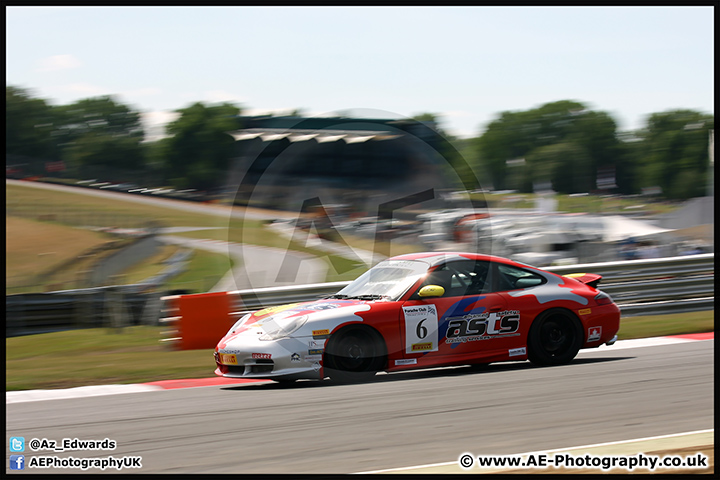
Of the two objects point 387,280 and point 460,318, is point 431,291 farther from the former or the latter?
point 387,280

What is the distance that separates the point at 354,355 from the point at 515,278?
6.81 ft

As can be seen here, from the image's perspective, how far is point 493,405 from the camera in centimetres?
579

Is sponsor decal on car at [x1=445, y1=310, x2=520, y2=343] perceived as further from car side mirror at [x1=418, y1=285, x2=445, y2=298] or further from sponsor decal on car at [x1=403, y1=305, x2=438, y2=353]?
car side mirror at [x1=418, y1=285, x2=445, y2=298]

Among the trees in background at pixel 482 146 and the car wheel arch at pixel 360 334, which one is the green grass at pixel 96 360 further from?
the trees in background at pixel 482 146

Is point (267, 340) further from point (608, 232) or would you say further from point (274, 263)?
point (608, 232)

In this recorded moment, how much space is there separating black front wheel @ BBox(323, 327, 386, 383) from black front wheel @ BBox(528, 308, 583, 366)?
1.76 metres

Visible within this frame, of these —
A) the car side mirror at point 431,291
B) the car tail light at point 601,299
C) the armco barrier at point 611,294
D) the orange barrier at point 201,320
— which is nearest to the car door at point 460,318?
the car side mirror at point 431,291

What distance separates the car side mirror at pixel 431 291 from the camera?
7.18 meters

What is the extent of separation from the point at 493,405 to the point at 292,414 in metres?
1.62

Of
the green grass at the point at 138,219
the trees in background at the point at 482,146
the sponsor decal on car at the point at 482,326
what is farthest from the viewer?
the trees in background at the point at 482,146

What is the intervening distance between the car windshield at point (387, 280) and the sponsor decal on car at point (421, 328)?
0.85 feet

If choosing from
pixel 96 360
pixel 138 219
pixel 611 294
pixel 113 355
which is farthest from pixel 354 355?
pixel 138 219

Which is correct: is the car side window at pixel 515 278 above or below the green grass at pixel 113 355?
above

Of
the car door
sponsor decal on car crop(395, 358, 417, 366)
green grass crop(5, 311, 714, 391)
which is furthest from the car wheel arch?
green grass crop(5, 311, 714, 391)
